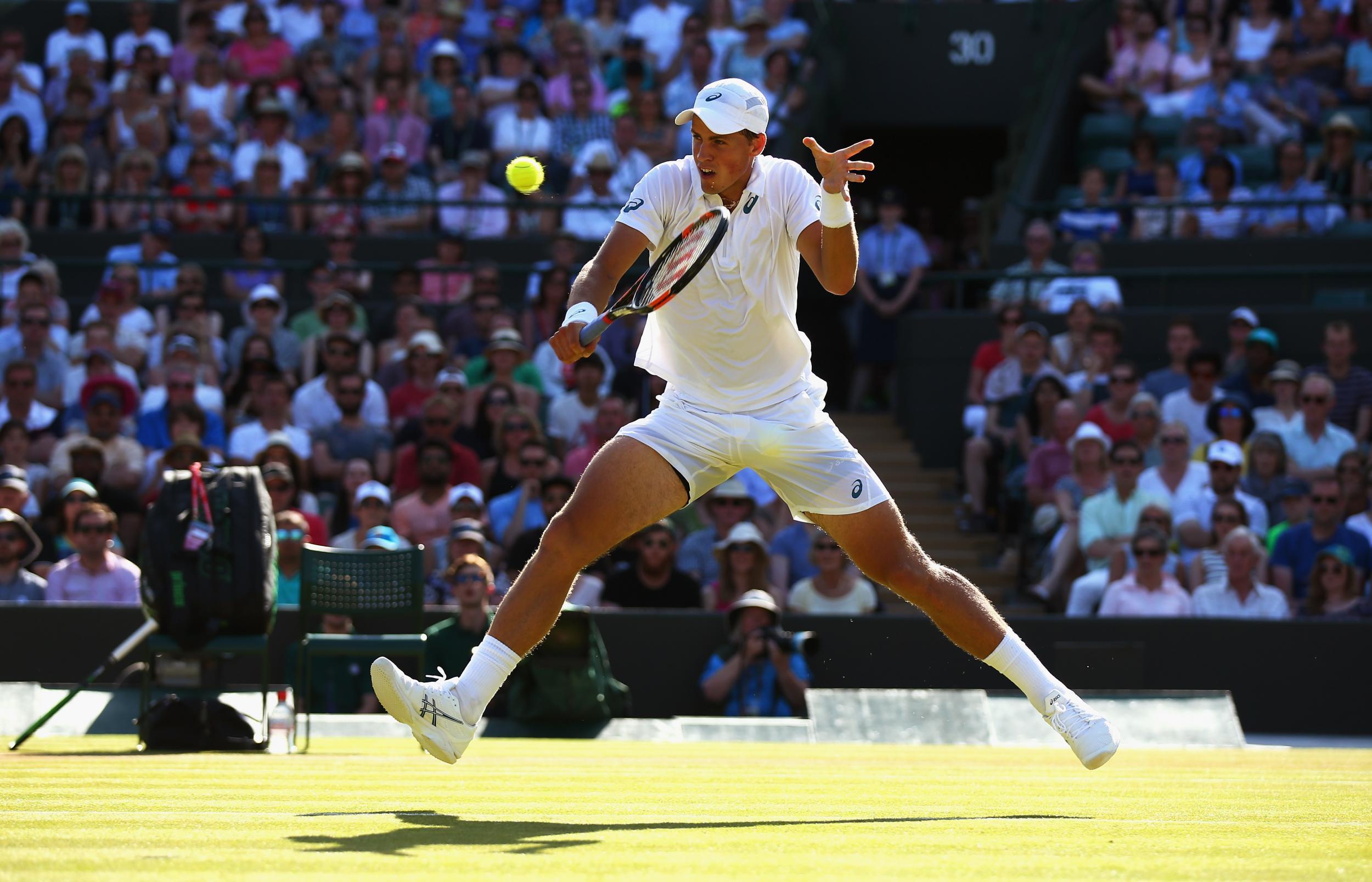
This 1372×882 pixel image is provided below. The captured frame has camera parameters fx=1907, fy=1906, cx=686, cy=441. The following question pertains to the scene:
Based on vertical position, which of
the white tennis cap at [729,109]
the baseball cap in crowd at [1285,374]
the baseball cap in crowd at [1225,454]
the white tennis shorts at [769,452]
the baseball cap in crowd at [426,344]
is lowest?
the baseball cap in crowd at [1225,454]

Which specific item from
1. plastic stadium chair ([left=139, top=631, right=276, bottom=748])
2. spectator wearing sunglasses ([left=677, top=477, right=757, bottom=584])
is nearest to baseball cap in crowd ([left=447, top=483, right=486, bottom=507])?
spectator wearing sunglasses ([left=677, top=477, right=757, bottom=584])

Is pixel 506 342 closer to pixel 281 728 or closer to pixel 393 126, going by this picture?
pixel 393 126

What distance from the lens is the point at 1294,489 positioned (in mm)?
11977

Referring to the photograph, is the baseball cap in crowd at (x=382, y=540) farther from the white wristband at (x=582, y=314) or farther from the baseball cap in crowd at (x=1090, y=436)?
the white wristband at (x=582, y=314)

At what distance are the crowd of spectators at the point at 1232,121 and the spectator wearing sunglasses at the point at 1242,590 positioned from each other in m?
4.27

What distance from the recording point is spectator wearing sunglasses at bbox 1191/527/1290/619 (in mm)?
11312

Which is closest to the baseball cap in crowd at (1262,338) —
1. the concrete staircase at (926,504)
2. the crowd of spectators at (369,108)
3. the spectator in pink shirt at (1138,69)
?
the concrete staircase at (926,504)

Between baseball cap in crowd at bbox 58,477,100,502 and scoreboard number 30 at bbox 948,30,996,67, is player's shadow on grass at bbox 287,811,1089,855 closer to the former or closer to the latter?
baseball cap in crowd at bbox 58,477,100,502

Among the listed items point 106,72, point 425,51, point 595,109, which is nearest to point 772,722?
point 595,109

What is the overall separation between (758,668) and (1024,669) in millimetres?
4574

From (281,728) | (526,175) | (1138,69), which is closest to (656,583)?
(281,728)

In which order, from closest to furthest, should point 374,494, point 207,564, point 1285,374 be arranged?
point 207,564 < point 374,494 < point 1285,374

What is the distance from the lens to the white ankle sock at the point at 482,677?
5.67 meters

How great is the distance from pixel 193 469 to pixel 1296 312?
8646mm
